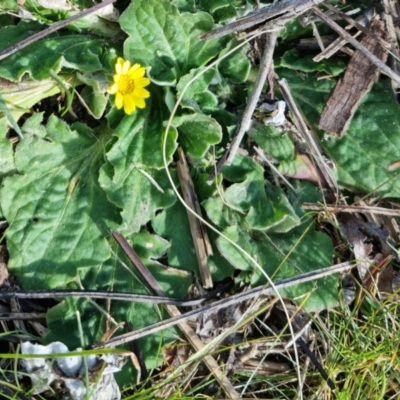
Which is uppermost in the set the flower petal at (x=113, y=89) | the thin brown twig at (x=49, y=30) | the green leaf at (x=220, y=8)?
the thin brown twig at (x=49, y=30)

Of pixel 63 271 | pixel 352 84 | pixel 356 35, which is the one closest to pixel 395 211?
pixel 352 84

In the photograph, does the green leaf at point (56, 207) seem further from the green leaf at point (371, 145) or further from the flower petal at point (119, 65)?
the green leaf at point (371, 145)

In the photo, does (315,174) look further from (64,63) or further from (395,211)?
(64,63)

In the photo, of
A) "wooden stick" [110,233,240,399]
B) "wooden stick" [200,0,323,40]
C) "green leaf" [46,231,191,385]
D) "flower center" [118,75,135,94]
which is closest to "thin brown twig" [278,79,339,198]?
"wooden stick" [200,0,323,40]

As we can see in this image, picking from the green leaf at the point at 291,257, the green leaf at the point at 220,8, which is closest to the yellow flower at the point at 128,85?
the green leaf at the point at 220,8

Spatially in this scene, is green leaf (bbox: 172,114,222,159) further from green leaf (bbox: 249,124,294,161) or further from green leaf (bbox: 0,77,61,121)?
green leaf (bbox: 0,77,61,121)

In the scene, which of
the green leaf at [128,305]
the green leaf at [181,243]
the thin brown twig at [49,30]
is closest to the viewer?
the thin brown twig at [49,30]

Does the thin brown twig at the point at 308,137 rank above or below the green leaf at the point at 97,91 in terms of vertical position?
below
